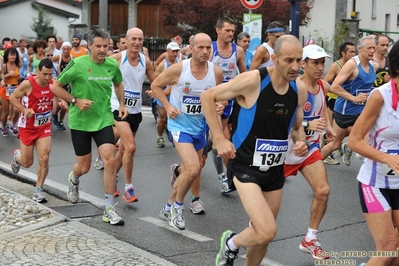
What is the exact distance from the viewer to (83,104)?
7980 mm

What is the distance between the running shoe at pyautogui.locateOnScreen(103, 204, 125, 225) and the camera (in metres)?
7.83

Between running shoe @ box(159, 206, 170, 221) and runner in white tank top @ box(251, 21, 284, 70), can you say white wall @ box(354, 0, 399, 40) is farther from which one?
running shoe @ box(159, 206, 170, 221)

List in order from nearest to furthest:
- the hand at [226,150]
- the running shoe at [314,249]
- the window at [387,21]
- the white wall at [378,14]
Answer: the hand at [226,150] → the running shoe at [314,249] → the white wall at [378,14] → the window at [387,21]

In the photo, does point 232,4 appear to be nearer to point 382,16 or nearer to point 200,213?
point 382,16

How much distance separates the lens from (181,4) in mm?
27641

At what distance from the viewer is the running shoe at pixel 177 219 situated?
767 centimetres

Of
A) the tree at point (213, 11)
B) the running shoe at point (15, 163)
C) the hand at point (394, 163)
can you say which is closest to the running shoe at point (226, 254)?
the hand at point (394, 163)

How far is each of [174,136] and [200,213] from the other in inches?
42.7

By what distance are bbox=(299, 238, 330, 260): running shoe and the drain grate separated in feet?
8.52

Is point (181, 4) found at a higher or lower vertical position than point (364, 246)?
higher

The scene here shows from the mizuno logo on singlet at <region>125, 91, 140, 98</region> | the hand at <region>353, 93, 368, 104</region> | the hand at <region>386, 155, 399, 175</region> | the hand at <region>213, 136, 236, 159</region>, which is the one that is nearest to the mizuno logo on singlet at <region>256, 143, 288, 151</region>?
the hand at <region>213, 136, 236, 159</region>

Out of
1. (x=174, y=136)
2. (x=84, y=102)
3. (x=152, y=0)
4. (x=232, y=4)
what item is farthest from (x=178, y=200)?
(x=152, y=0)

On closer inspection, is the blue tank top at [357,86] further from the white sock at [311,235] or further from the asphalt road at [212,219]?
the white sock at [311,235]

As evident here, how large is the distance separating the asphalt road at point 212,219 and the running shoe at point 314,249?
8cm
